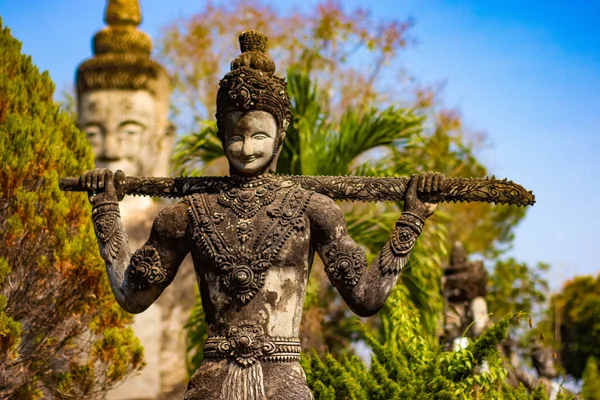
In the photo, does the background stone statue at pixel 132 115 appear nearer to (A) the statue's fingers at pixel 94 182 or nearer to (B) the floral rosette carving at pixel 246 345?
(A) the statue's fingers at pixel 94 182

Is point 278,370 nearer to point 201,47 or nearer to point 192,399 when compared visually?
point 192,399

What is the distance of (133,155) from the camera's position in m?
14.3

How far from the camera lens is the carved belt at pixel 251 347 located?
4715mm

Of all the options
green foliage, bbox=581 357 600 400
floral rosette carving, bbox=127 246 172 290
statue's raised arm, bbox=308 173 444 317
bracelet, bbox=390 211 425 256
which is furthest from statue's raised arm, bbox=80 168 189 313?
green foliage, bbox=581 357 600 400

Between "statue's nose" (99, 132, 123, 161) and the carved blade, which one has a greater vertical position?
"statue's nose" (99, 132, 123, 161)

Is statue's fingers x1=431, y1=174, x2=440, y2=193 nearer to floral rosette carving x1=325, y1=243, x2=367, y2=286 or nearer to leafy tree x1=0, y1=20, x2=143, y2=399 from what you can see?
floral rosette carving x1=325, y1=243, x2=367, y2=286

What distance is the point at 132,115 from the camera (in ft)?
46.6

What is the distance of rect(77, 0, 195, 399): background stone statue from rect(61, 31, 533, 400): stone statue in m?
8.39

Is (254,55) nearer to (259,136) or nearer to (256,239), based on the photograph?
(259,136)

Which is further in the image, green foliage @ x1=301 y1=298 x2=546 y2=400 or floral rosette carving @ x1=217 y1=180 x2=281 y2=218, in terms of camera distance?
green foliage @ x1=301 y1=298 x2=546 y2=400

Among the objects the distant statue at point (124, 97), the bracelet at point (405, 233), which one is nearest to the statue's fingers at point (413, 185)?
the bracelet at point (405, 233)

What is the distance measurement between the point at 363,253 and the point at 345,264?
136mm

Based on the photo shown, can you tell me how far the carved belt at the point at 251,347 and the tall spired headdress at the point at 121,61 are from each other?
388 inches

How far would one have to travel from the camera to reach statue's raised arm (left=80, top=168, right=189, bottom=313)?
507cm
